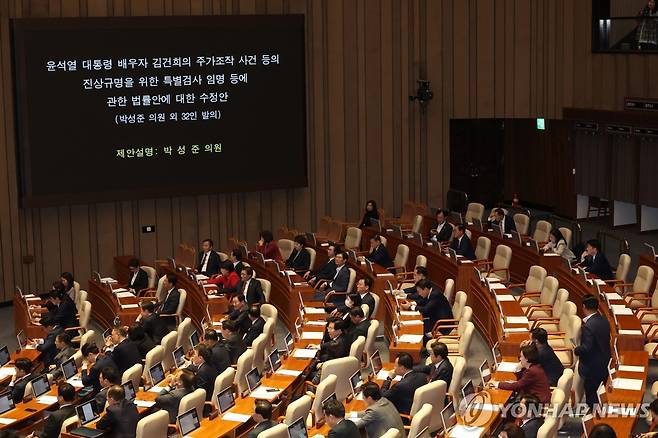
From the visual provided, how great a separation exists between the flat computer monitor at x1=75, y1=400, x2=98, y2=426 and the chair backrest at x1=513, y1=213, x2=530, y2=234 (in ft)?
35.3

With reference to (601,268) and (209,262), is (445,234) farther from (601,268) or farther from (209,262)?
(209,262)

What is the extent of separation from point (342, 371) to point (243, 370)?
120 cm

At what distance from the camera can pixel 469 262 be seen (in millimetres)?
17953

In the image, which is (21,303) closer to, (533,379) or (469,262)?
(469,262)

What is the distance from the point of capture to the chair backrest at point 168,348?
14.2 meters

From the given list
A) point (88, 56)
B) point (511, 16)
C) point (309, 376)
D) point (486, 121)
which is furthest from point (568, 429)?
point (486, 121)

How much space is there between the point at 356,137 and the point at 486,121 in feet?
16.3

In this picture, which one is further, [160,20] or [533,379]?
[160,20]

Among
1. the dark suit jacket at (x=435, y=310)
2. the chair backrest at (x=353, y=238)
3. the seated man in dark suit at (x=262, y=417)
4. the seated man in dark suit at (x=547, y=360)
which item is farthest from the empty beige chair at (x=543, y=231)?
the seated man in dark suit at (x=262, y=417)

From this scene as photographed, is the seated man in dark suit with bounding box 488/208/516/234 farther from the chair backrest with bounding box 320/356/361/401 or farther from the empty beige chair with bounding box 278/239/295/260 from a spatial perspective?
the chair backrest with bounding box 320/356/361/401

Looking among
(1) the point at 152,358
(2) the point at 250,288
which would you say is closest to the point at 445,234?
(2) the point at 250,288

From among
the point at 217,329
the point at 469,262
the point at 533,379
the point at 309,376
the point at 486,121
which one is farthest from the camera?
the point at 486,121

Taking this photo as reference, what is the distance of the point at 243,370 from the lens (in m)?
12.8

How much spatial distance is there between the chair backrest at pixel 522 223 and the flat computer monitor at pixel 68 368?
373 inches
